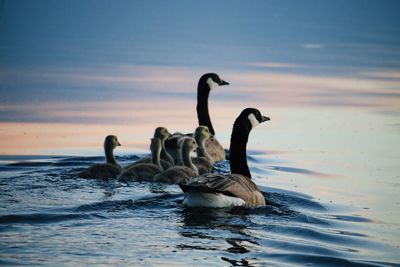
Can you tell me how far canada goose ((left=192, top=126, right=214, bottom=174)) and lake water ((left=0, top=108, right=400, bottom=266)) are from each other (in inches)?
11.0

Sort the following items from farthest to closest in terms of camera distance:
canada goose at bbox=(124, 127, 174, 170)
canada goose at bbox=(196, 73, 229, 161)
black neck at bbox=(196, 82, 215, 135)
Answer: black neck at bbox=(196, 82, 215, 135) < canada goose at bbox=(196, 73, 229, 161) < canada goose at bbox=(124, 127, 174, 170)

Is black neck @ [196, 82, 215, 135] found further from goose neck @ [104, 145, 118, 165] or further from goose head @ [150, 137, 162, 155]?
goose neck @ [104, 145, 118, 165]

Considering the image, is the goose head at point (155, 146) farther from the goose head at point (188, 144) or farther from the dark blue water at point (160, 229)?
the dark blue water at point (160, 229)

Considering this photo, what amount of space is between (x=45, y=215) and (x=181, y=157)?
13.8ft

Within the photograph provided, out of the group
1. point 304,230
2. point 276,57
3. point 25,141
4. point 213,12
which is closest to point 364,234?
point 304,230

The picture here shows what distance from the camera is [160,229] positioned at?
10398mm

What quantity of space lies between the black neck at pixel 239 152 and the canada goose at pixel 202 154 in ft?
6.83

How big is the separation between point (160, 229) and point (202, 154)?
5.41 meters

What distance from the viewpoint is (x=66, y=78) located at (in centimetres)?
2297

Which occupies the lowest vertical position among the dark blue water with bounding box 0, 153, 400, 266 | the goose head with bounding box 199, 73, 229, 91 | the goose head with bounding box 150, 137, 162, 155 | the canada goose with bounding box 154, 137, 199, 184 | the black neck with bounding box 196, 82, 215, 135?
the dark blue water with bounding box 0, 153, 400, 266

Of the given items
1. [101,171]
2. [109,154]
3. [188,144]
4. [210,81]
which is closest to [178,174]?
[101,171]

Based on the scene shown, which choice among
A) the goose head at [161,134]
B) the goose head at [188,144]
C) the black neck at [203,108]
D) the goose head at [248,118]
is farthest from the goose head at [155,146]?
the black neck at [203,108]

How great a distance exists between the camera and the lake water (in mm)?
9336

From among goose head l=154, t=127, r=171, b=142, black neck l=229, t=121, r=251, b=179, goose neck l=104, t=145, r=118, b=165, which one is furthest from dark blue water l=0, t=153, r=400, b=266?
goose head l=154, t=127, r=171, b=142
